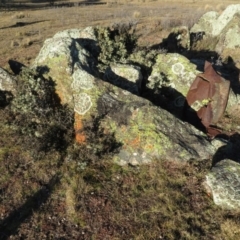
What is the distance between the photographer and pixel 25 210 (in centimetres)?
838

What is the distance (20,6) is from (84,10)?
11.0m

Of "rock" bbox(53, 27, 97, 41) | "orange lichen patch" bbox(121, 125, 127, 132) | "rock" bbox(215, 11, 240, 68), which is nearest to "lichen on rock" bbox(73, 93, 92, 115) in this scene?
"orange lichen patch" bbox(121, 125, 127, 132)

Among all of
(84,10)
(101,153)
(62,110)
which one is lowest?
(84,10)

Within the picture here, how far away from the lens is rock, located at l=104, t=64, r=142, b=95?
11664 millimetres

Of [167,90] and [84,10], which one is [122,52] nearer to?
[167,90]

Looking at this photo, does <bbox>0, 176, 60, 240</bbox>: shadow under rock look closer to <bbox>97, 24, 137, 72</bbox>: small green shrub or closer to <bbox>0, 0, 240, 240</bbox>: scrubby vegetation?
<bbox>0, 0, 240, 240</bbox>: scrubby vegetation

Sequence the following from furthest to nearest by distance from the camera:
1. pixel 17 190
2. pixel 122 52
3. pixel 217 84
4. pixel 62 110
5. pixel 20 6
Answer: pixel 20 6 < pixel 122 52 < pixel 217 84 < pixel 62 110 < pixel 17 190

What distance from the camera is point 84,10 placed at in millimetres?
40656

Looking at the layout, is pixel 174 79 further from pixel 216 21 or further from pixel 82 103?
pixel 216 21

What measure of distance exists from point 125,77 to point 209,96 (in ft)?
11.2

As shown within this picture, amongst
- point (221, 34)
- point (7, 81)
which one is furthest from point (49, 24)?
point (7, 81)

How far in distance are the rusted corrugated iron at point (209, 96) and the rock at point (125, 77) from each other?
89.5 inches

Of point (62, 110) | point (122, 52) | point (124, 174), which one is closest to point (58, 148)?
point (62, 110)

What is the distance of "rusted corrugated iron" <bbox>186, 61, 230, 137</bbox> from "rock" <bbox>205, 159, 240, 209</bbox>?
3.31 meters
